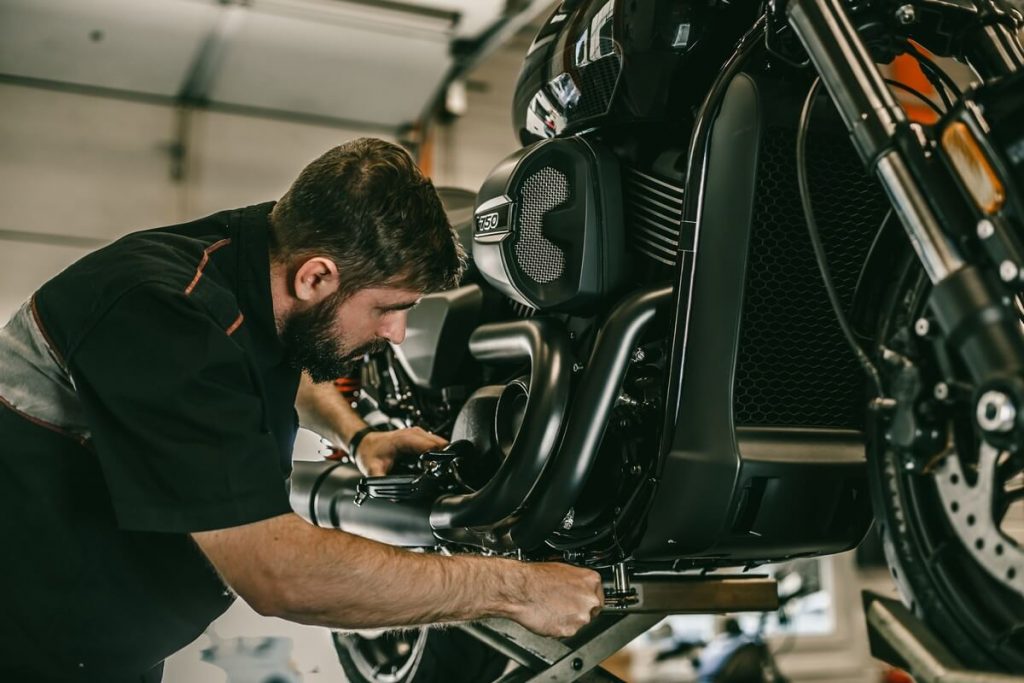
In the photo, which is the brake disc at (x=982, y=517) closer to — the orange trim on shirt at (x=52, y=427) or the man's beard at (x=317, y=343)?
the man's beard at (x=317, y=343)

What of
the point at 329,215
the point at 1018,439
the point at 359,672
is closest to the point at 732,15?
the point at 329,215

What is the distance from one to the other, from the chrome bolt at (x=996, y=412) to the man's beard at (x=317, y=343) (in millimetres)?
1034

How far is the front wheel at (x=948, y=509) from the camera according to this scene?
3.78 feet

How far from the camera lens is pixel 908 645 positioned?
115 centimetres

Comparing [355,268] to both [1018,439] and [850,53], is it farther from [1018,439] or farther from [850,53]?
[1018,439]

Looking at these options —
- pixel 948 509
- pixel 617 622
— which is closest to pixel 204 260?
pixel 617 622

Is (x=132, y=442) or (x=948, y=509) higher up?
(x=132, y=442)

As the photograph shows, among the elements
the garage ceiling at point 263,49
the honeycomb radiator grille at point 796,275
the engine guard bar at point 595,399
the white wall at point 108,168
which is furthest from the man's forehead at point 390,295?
the white wall at point 108,168

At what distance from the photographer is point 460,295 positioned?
2271mm

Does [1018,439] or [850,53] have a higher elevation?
[850,53]

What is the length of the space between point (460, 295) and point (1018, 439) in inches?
54.8

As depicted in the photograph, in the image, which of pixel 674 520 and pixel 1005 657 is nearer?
pixel 1005 657

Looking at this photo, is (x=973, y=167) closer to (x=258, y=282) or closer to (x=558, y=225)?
(x=558, y=225)

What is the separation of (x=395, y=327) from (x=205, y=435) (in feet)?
1.70
